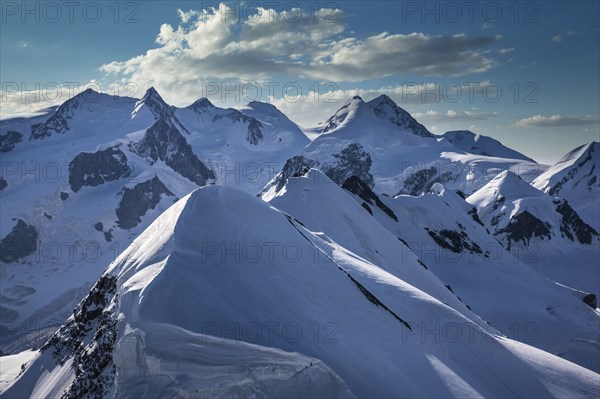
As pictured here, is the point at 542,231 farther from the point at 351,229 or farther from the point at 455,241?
the point at 351,229

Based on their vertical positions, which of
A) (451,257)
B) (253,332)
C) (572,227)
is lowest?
(572,227)

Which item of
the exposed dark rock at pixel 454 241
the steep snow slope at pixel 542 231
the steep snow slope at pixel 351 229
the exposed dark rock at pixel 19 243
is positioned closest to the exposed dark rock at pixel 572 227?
the steep snow slope at pixel 542 231

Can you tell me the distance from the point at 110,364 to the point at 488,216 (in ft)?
470

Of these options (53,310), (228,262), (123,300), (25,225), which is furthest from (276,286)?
(25,225)

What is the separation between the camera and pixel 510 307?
5884 centimetres

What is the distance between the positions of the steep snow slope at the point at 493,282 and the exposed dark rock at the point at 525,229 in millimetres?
57961

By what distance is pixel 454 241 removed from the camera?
69.9m

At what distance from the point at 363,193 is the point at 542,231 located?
9428 centimetres

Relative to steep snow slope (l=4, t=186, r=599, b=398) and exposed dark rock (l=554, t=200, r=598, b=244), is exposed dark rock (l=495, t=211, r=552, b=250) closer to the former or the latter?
exposed dark rock (l=554, t=200, r=598, b=244)

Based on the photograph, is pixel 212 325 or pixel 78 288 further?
pixel 78 288

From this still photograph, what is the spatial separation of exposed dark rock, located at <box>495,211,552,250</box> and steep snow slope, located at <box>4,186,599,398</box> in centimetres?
12169

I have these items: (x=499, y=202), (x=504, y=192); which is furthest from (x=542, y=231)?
(x=504, y=192)

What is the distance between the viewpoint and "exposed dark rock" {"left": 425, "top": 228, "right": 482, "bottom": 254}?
6681 centimetres

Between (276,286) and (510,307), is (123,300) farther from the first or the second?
(510,307)
